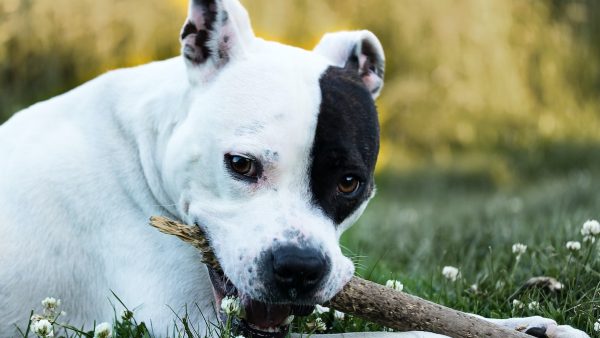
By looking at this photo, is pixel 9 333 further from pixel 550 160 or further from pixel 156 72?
pixel 550 160

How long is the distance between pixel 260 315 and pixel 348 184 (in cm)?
50

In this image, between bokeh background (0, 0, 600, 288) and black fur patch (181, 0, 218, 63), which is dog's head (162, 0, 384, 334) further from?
bokeh background (0, 0, 600, 288)

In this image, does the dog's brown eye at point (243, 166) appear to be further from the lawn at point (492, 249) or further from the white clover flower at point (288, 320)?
the lawn at point (492, 249)

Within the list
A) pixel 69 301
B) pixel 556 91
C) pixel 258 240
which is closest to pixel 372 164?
pixel 258 240

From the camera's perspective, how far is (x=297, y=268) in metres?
2.57

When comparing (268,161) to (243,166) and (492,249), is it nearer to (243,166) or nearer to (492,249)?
(243,166)

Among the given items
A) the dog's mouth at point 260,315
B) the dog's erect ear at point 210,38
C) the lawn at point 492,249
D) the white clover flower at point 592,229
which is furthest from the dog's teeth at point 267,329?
the white clover flower at point 592,229

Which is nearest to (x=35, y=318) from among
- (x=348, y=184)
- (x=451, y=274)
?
(x=348, y=184)

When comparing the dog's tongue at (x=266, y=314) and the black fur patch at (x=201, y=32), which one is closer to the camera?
the dog's tongue at (x=266, y=314)

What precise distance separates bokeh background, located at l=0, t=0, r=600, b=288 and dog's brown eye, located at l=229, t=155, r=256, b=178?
4778 millimetres

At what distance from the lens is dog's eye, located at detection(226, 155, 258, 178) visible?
109 inches

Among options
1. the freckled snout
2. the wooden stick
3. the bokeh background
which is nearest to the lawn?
the wooden stick

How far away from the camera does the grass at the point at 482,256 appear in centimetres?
332

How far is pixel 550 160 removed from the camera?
9.62m
